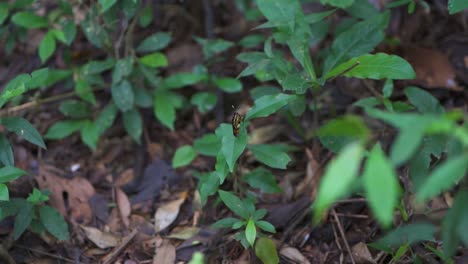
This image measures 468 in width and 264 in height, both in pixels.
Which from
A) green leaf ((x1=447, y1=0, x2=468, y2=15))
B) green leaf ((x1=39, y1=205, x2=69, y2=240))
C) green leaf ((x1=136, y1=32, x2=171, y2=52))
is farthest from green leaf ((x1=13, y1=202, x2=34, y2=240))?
green leaf ((x1=447, y1=0, x2=468, y2=15))

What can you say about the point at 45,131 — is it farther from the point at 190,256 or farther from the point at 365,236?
the point at 365,236

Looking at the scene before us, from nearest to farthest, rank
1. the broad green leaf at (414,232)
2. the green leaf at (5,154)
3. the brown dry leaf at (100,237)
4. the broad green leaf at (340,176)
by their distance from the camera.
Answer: the broad green leaf at (340,176) → the broad green leaf at (414,232) → the green leaf at (5,154) → the brown dry leaf at (100,237)

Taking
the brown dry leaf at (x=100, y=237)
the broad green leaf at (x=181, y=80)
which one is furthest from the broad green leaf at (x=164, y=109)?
the brown dry leaf at (x=100, y=237)

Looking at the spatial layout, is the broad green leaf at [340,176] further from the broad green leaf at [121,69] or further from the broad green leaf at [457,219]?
the broad green leaf at [121,69]

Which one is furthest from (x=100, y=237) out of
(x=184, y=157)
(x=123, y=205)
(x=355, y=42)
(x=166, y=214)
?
(x=355, y=42)

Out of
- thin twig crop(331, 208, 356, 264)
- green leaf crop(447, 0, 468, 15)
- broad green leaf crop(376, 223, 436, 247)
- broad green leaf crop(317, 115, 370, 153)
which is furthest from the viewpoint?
thin twig crop(331, 208, 356, 264)

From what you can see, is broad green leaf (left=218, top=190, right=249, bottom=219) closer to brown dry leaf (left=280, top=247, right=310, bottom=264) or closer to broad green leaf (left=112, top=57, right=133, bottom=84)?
brown dry leaf (left=280, top=247, right=310, bottom=264)

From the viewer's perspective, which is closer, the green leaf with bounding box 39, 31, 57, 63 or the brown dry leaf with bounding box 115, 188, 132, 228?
the brown dry leaf with bounding box 115, 188, 132, 228
